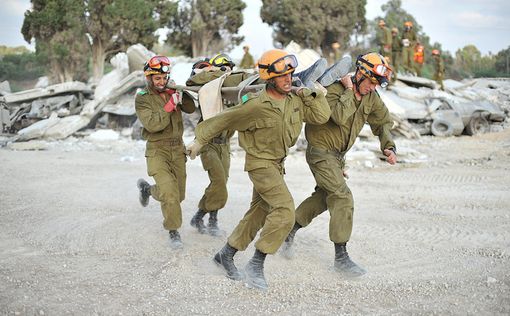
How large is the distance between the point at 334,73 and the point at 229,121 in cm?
115

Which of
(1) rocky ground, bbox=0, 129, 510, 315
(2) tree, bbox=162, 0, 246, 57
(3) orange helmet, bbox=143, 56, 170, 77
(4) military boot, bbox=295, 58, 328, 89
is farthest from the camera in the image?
(2) tree, bbox=162, 0, 246, 57

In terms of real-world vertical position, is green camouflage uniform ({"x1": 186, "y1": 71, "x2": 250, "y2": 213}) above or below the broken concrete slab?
below

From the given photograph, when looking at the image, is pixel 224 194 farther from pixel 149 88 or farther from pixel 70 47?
pixel 70 47

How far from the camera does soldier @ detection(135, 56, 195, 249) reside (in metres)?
5.71

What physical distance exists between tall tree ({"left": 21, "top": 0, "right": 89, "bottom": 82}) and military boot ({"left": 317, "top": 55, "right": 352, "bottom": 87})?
2397 centimetres

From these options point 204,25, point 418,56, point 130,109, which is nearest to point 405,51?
point 418,56

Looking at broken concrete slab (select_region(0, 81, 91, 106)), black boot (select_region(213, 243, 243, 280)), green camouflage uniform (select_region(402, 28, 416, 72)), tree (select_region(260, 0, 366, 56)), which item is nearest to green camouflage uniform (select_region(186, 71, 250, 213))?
black boot (select_region(213, 243, 243, 280))

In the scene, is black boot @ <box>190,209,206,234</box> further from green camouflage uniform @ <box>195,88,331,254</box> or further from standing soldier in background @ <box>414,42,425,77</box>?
standing soldier in background @ <box>414,42,425,77</box>

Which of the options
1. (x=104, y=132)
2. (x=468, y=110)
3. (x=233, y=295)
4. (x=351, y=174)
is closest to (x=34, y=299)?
(x=233, y=295)

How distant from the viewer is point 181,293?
4.47m

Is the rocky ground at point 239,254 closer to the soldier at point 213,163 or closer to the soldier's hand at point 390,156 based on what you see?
the soldier at point 213,163

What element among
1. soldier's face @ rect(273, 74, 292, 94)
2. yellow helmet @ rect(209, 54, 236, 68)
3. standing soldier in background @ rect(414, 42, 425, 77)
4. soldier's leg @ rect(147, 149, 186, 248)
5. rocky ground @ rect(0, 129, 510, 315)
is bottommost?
rocky ground @ rect(0, 129, 510, 315)

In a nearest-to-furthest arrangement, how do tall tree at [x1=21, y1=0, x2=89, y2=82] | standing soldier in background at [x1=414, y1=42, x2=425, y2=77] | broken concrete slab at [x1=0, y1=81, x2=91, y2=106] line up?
broken concrete slab at [x1=0, y1=81, x2=91, y2=106], standing soldier in background at [x1=414, y1=42, x2=425, y2=77], tall tree at [x1=21, y1=0, x2=89, y2=82]

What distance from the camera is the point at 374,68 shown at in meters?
4.86
